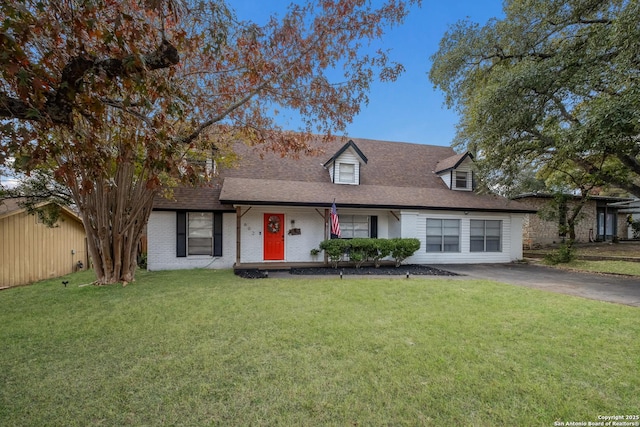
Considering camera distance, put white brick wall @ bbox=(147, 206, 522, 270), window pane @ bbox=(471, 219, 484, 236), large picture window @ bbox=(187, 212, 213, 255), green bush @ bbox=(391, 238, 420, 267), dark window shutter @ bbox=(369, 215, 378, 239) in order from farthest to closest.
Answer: window pane @ bbox=(471, 219, 484, 236) → dark window shutter @ bbox=(369, 215, 378, 239) → green bush @ bbox=(391, 238, 420, 267) → large picture window @ bbox=(187, 212, 213, 255) → white brick wall @ bbox=(147, 206, 522, 270)

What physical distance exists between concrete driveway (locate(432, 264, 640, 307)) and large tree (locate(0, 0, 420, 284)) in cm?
729

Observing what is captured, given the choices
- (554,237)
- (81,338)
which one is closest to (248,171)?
(81,338)

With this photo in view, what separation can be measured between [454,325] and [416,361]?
1.72m

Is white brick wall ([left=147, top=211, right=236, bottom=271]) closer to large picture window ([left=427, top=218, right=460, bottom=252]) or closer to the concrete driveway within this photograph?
large picture window ([left=427, top=218, right=460, bottom=252])

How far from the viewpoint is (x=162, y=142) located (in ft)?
11.0

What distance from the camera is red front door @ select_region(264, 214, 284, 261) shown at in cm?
1252

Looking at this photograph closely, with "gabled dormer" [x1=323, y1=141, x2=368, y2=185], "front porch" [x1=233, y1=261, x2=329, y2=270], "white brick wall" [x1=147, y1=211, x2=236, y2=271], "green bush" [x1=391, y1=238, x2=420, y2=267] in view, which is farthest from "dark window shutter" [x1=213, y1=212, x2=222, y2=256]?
"green bush" [x1=391, y1=238, x2=420, y2=267]

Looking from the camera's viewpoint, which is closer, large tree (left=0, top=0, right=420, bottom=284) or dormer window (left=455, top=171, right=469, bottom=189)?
large tree (left=0, top=0, right=420, bottom=284)

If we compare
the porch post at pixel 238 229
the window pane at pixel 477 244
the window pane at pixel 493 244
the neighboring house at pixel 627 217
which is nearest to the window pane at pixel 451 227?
the window pane at pixel 477 244

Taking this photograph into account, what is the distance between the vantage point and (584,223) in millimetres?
21797

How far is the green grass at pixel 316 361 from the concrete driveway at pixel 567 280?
173 centimetres

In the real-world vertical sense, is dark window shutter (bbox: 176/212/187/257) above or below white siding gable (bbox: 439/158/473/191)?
below

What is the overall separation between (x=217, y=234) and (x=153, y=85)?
369 inches

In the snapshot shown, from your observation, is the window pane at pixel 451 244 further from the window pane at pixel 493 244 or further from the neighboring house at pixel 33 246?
the neighboring house at pixel 33 246
